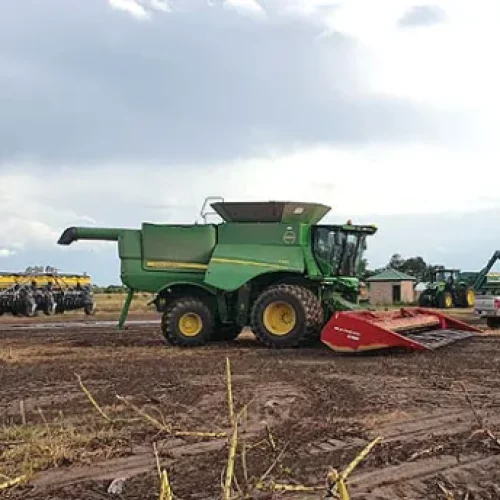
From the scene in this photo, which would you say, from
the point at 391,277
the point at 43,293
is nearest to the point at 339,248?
the point at 43,293

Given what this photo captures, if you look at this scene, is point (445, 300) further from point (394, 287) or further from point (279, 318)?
point (279, 318)

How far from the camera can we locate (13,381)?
10008 millimetres

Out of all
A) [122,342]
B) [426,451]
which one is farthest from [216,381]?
[122,342]

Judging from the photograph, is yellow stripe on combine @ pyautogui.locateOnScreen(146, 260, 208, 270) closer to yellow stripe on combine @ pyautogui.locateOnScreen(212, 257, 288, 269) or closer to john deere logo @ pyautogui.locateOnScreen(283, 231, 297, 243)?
yellow stripe on combine @ pyautogui.locateOnScreen(212, 257, 288, 269)

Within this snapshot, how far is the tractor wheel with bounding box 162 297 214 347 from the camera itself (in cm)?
1536

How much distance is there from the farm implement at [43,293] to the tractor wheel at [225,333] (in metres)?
17.0

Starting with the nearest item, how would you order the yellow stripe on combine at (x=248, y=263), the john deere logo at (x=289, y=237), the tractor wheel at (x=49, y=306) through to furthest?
the yellow stripe on combine at (x=248, y=263), the john deere logo at (x=289, y=237), the tractor wheel at (x=49, y=306)

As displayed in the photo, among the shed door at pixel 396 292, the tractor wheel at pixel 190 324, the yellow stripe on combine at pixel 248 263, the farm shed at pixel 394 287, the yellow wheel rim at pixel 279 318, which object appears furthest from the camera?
the shed door at pixel 396 292

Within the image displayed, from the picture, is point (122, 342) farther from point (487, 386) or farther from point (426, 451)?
point (426, 451)

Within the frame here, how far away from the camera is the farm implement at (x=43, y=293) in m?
31.6

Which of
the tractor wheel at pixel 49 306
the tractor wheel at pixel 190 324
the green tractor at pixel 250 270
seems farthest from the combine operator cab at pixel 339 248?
the tractor wheel at pixel 49 306

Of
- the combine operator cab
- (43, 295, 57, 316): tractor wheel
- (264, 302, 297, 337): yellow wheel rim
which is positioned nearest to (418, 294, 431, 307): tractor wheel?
(43, 295, 57, 316): tractor wheel

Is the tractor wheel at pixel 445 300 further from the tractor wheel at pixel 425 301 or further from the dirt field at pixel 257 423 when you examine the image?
the dirt field at pixel 257 423

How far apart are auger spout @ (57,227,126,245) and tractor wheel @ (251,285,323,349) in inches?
144
